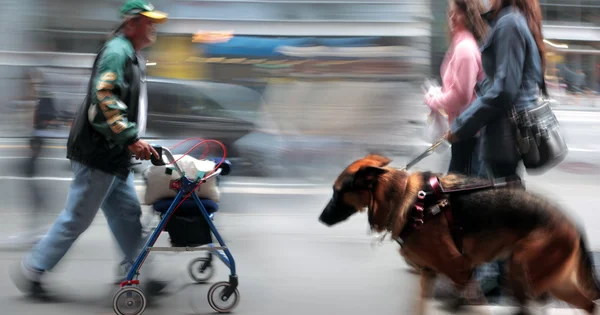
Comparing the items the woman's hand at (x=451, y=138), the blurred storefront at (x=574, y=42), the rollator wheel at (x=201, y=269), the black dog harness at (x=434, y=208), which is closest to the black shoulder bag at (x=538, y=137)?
the woman's hand at (x=451, y=138)

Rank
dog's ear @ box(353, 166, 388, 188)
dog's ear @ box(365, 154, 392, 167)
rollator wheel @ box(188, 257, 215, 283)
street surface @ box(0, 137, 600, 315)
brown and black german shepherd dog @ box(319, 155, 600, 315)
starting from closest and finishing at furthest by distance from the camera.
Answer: brown and black german shepherd dog @ box(319, 155, 600, 315), dog's ear @ box(353, 166, 388, 188), dog's ear @ box(365, 154, 392, 167), street surface @ box(0, 137, 600, 315), rollator wheel @ box(188, 257, 215, 283)

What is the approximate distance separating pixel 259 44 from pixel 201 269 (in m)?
4.90

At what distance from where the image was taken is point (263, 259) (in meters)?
5.85

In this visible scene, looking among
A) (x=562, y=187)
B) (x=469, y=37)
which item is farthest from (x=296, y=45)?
(x=469, y=37)

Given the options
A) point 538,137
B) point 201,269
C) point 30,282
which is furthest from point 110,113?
point 538,137

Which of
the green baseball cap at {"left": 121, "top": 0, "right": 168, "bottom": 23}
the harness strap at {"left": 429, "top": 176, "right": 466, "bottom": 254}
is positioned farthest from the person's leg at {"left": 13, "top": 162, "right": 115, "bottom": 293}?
the harness strap at {"left": 429, "top": 176, "right": 466, "bottom": 254}

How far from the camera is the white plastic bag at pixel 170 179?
14.4 feet

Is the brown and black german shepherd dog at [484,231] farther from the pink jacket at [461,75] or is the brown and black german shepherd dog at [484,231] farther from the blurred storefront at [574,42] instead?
the blurred storefront at [574,42]

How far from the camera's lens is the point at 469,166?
483cm

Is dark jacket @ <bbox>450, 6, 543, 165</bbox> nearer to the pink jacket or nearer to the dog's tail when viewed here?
the pink jacket

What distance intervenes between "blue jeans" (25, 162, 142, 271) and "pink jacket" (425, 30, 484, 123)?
79.9 inches

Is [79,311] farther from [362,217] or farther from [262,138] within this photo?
[262,138]

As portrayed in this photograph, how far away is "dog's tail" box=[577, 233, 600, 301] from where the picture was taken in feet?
12.1

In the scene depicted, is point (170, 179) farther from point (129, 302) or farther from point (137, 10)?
point (137, 10)
